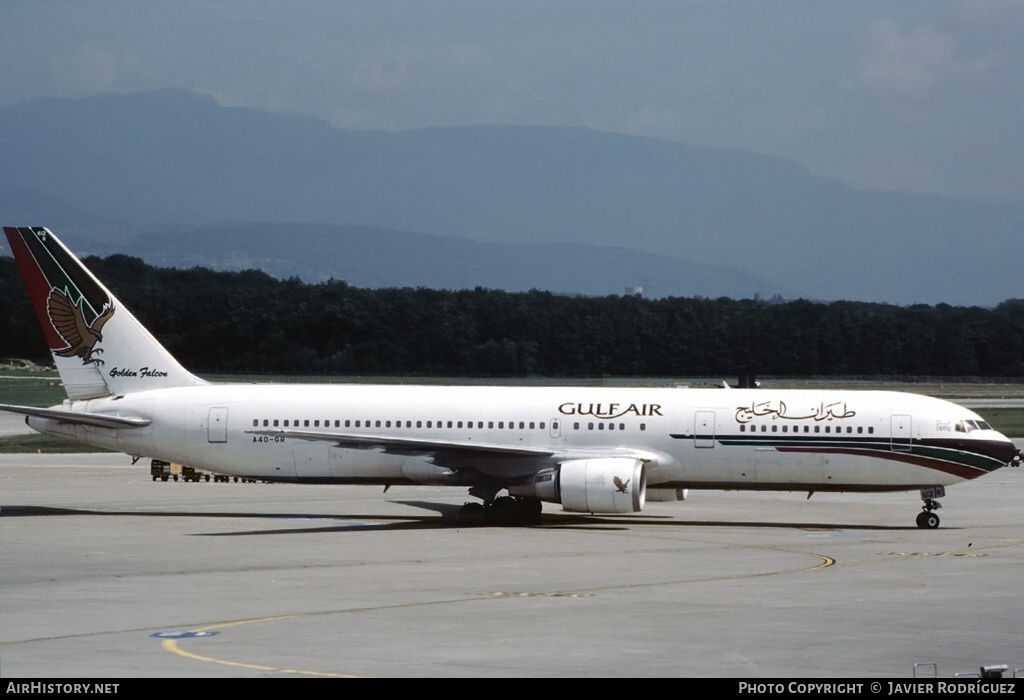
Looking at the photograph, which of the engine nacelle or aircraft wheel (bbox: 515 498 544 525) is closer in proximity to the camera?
the engine nacelle

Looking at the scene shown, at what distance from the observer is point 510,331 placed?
142m

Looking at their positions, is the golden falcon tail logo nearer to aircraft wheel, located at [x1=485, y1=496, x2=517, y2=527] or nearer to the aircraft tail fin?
the aircraft tail fin

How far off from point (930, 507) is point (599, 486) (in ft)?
30.5

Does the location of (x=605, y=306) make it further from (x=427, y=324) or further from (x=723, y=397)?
(x=723, y=397)

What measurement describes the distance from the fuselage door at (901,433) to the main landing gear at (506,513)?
970 cm

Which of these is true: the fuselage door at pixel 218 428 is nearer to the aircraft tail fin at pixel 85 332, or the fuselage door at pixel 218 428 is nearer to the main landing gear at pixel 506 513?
the aircraft tail fin at pixel 85 332

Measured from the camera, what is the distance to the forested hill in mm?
122688

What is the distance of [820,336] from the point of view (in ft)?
490

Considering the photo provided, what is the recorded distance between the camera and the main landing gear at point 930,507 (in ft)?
133

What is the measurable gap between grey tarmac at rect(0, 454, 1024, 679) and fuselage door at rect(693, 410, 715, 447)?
7.65ft

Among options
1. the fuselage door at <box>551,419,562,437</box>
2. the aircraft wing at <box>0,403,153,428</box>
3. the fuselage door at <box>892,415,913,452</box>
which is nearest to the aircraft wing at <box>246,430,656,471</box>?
the fuselage door at <box>551,419,562,437</box>

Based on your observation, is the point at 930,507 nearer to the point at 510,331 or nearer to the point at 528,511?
the point at 528,511
